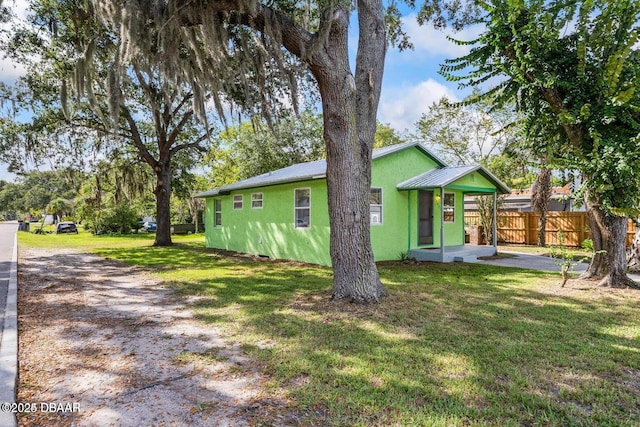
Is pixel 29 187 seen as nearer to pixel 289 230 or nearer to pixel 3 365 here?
pixel 289 230

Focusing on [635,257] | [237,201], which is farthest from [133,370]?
[237,201]

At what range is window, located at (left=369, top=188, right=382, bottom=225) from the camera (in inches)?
438

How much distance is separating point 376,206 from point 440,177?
7.45 feet

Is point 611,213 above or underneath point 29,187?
underneath

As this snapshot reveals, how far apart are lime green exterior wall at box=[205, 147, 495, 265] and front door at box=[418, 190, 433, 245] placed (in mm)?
172

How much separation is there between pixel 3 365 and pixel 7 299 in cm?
391

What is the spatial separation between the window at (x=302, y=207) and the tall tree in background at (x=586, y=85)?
554 centimetres

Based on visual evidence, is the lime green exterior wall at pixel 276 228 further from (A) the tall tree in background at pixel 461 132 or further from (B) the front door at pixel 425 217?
(A) the tall tree in background at pixel 461 132

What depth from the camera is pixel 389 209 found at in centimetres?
1146

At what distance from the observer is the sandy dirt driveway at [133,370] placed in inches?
109

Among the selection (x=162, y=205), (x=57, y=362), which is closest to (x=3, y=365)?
(x=57, y=362)

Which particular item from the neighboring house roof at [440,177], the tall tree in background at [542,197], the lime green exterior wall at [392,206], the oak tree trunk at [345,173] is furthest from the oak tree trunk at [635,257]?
A: the oak tree trunk at [345,173]

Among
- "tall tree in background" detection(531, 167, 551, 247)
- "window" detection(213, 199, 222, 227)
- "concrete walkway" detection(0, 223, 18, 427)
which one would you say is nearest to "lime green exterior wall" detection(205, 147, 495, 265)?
"window" detection(213, 199, 222, 227)

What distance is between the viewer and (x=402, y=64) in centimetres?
959
